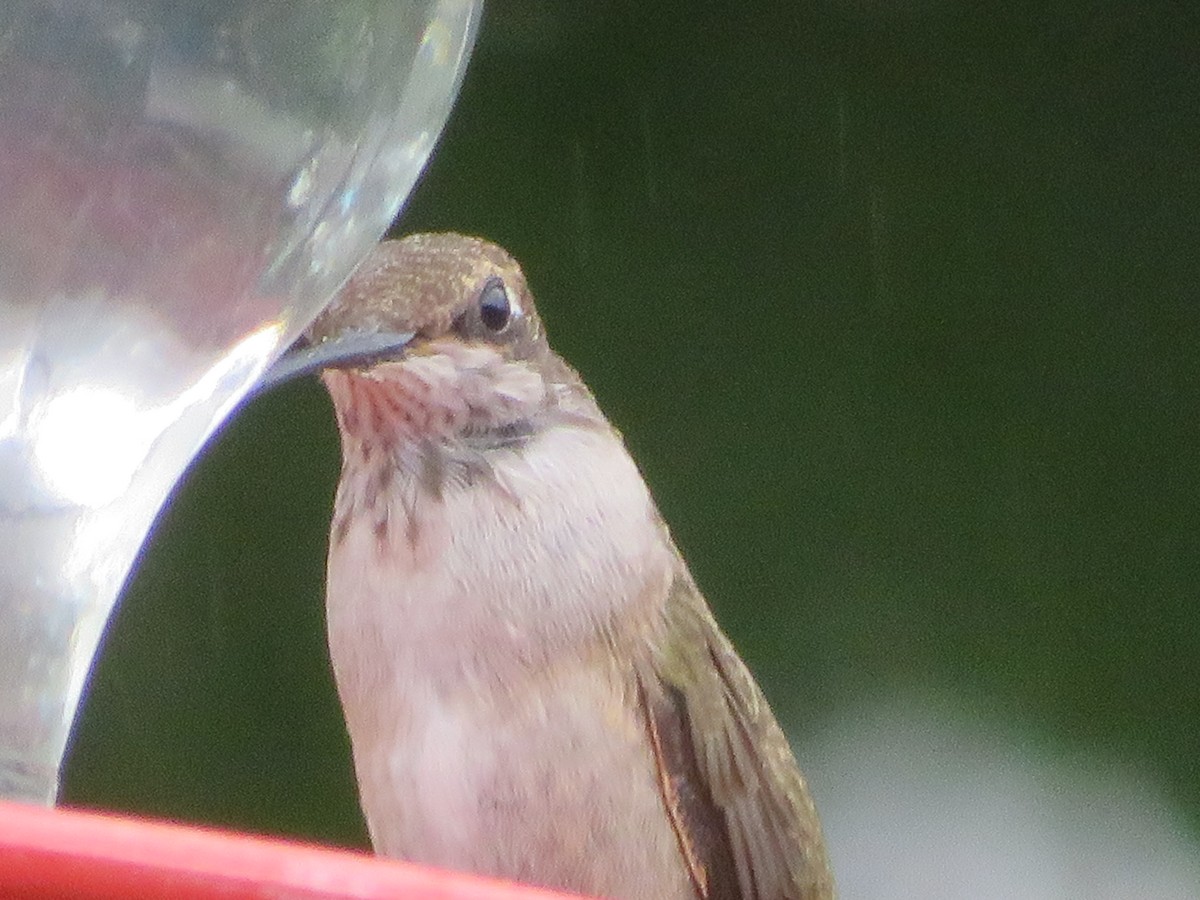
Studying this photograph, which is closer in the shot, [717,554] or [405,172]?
[405,172]

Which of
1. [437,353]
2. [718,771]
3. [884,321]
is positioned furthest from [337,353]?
[884,321]

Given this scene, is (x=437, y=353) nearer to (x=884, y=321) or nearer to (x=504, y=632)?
(x=504, y=632)

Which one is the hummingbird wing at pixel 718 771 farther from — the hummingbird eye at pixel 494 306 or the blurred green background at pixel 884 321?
the blurred green background at pixel 884 321

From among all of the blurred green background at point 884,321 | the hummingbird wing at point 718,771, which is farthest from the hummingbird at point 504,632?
the blurred green background at point 884,321

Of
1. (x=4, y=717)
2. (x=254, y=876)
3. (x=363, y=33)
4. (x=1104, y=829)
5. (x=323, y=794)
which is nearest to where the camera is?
(x=254, y=876)

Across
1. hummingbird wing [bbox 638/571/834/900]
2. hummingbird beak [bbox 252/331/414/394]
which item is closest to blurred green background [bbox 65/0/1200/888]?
hummingbird wing [bbox 638/571/834/900]

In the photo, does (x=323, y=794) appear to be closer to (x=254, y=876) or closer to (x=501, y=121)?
(x=501, y=121)

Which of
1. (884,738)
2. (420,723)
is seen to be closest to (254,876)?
(420,723)

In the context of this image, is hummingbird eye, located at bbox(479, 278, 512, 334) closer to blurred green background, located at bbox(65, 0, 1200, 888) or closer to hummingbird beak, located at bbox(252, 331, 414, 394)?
hummingbird beak, located at bbox(252, 331, 414, 394)
